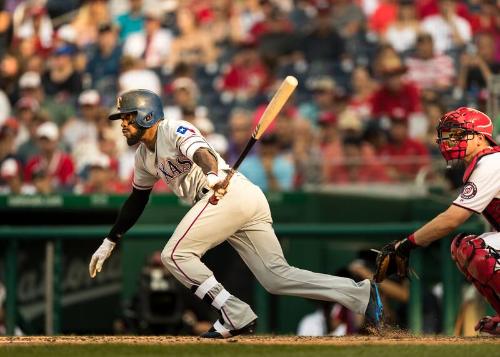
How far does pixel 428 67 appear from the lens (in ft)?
40.7

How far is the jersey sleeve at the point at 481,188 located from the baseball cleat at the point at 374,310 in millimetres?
821

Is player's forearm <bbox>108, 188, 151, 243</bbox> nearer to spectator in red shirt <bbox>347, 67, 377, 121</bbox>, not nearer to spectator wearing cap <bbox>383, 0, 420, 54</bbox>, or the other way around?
spectator in red shirt <bbox>347, 67, 377, 121</bbox>

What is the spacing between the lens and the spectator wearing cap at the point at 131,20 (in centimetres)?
1425

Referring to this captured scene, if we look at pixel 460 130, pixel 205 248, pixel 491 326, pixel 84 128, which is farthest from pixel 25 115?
pixel 491 326

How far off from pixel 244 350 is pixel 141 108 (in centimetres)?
150

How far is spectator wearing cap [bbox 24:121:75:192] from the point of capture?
1157cm

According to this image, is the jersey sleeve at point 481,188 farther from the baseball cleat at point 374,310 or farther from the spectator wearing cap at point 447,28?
the spectator wearing cap at point 447,28

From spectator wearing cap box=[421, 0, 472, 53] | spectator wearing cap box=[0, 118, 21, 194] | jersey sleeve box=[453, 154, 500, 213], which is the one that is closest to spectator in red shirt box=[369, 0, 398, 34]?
spectator wearing cap box=[421, 0, 472, 53]

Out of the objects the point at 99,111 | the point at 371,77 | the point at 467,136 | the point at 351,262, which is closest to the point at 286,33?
the point at 371,77

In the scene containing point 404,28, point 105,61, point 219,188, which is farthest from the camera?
point 105,61

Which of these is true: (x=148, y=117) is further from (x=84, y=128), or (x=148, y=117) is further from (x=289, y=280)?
(x=84, y=128)

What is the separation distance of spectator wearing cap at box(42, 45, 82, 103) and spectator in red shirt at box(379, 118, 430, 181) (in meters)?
4.28

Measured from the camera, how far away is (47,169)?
11.7 metres

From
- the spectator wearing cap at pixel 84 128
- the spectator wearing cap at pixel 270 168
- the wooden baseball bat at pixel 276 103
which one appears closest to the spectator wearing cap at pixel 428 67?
the spectator wearing cap at pixel 270 168
